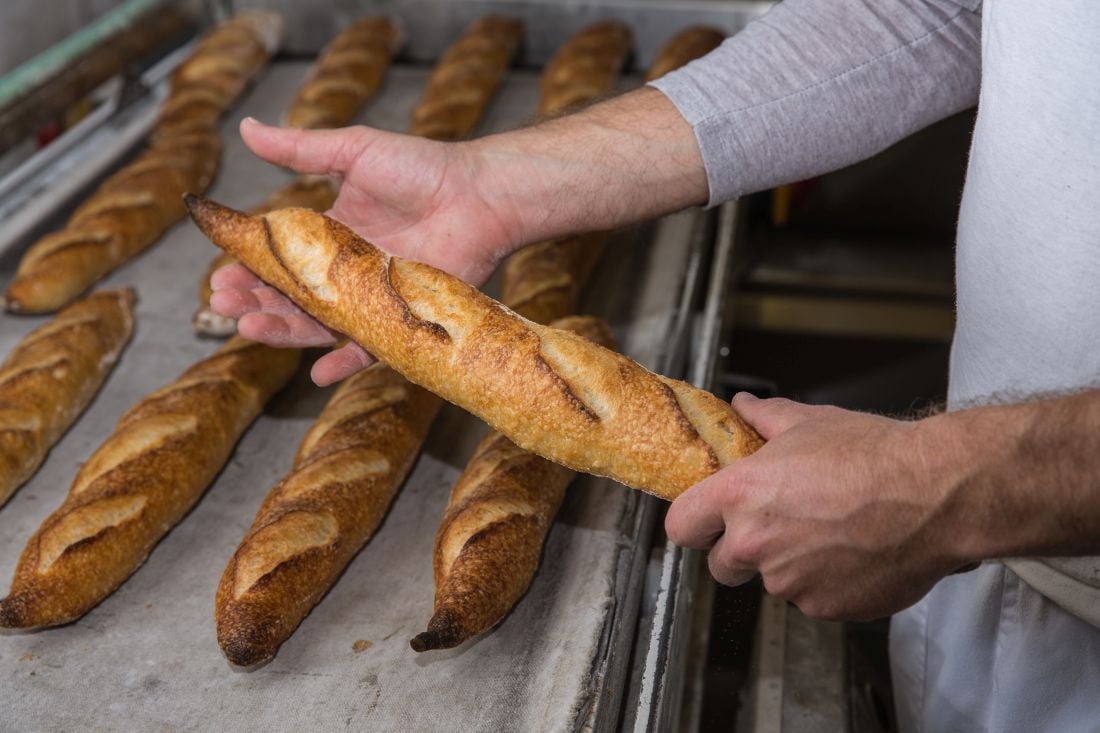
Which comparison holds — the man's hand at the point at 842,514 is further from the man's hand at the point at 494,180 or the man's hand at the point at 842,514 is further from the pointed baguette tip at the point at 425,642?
the man's hand at the point at 494,180

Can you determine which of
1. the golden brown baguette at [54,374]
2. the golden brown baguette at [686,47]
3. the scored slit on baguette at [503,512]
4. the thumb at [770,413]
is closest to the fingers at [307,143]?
the scored slit on baguette at [503,512]

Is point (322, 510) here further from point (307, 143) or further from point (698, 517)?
point (698, 517)

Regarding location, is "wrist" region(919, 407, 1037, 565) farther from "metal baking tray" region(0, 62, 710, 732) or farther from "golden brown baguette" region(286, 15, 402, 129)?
"golden brown baguette" region(286, 15, 402, 129)

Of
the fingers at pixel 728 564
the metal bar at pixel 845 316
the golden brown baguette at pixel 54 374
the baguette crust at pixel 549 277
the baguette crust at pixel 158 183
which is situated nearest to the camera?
the fingers at pixel 728 564

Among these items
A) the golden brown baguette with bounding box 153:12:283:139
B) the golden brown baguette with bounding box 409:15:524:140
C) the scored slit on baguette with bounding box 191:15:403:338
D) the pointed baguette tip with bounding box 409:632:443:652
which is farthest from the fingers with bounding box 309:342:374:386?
the golden brown baguette with bounding box 153:12:283:139

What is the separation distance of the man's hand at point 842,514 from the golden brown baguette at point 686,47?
2014mm

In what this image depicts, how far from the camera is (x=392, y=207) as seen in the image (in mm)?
1934

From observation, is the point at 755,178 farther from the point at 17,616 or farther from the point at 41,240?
the point at 41,240

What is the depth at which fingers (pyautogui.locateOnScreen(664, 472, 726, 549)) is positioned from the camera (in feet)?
4.33

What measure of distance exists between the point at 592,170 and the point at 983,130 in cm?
62

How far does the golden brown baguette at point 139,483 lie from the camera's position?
1.72 m

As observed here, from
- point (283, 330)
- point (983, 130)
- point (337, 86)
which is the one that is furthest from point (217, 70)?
point (983, 130)

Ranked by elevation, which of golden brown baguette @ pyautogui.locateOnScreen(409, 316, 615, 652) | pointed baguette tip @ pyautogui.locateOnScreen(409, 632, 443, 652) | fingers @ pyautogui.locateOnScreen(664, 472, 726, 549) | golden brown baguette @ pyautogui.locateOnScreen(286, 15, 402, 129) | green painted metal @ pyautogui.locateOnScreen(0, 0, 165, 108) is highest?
fingers @ pyautogui.locateOnScreen(664, 472, 726, 549)

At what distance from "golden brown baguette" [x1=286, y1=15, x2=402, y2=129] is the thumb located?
71.1 inches
